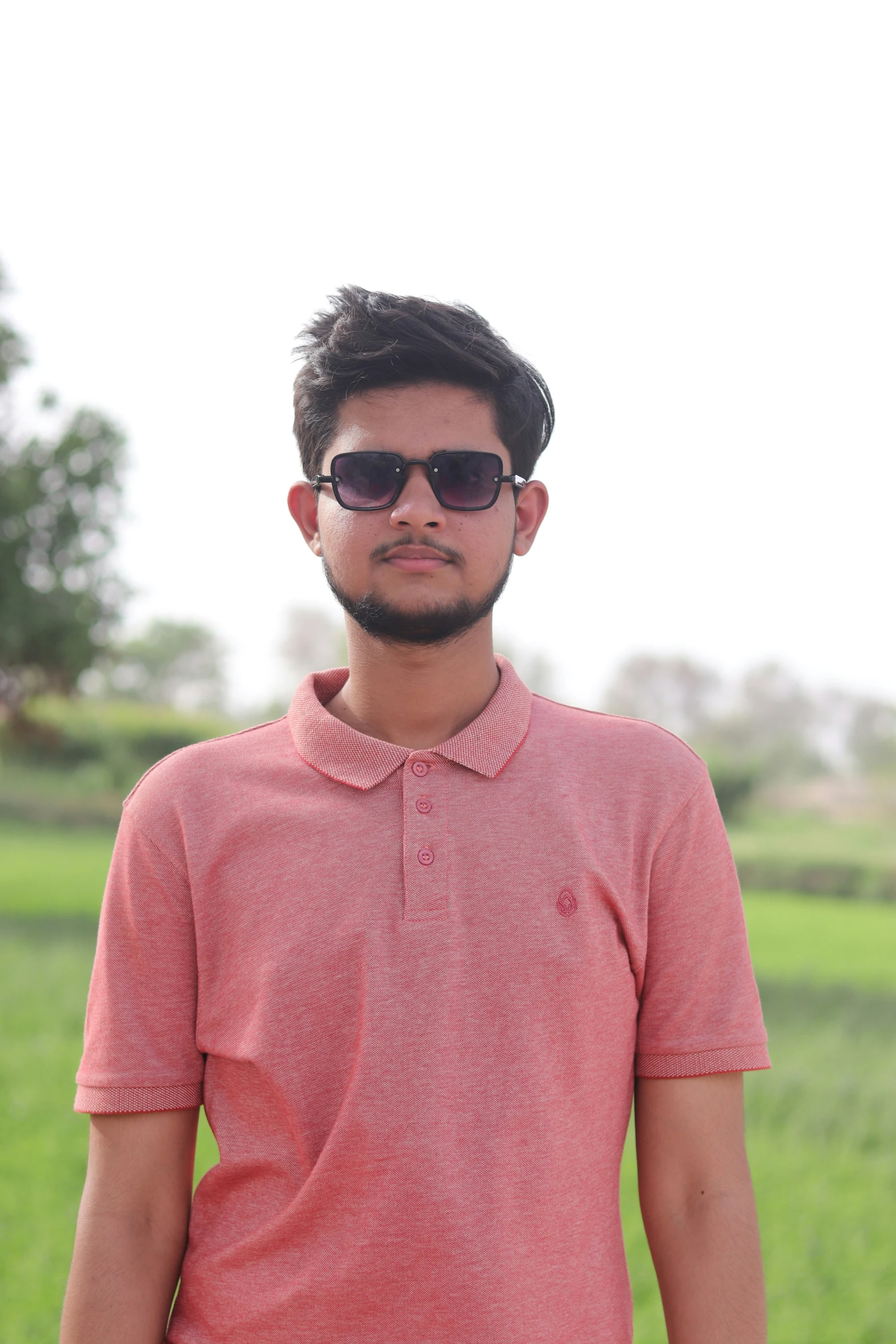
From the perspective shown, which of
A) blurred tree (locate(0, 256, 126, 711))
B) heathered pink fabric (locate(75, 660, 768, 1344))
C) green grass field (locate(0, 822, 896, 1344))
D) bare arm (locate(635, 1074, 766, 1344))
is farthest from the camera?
blurred tree (locate(0, 256, 126, 711))

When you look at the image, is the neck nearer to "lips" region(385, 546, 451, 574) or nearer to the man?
the man

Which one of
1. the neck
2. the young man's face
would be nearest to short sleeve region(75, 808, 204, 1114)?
the neck

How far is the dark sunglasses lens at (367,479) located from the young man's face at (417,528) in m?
0.02

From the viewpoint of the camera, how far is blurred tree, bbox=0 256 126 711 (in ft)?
43.7


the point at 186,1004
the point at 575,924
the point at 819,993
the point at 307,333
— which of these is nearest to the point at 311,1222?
the point at 186,1004

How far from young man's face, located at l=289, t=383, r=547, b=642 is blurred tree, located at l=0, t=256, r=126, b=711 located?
39.9 ft

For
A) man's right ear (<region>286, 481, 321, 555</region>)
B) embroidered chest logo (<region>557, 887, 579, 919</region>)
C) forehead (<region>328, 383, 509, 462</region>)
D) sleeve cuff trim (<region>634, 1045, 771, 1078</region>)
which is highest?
forehead (<region>328, 383, 509, 462</region>)

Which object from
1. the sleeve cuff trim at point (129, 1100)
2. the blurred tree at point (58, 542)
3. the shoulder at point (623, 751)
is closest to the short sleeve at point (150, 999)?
the sleeve cuff trim at point (129, 1100)

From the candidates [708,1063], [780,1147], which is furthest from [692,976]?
[780,1147]

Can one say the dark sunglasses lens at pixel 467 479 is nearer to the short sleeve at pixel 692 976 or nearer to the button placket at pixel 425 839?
the button placket at pixel 425 839

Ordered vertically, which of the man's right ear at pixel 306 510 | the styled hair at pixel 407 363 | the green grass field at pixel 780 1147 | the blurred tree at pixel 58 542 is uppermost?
the blurred tree at pixel 58 542

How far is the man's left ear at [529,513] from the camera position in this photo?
208cm

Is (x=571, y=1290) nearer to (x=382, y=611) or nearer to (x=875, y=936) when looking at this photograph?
(x=382, y=611)

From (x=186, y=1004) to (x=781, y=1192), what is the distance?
536 centimetres
